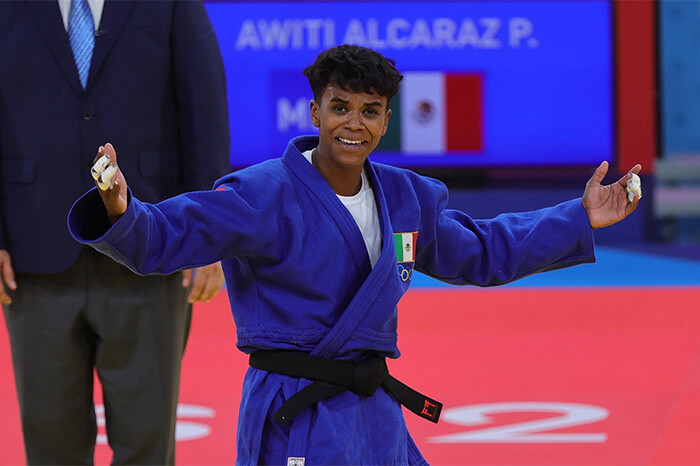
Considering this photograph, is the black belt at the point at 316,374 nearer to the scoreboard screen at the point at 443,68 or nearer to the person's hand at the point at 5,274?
the person's hand at the point at 5,274

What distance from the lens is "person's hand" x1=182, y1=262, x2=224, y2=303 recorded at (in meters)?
2.88

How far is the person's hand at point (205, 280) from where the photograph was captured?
2.88 meters

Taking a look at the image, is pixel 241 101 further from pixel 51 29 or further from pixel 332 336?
pixel 332 336

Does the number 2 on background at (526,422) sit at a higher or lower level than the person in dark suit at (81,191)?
lower

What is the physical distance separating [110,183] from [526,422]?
2.65 m

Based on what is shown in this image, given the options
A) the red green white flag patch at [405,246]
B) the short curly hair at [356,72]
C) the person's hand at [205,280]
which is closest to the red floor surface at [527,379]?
the person's hand at [205,280]

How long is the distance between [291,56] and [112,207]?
8434mm

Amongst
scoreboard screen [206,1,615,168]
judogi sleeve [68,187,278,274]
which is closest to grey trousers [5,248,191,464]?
judogi sleeve [68,187,278,274]

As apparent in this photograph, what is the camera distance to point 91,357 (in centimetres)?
290

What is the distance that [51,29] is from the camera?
9.13ft

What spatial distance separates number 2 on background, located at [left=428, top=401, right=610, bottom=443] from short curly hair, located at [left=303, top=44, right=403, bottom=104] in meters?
2.00

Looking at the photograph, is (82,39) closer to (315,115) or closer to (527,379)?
(315,115)

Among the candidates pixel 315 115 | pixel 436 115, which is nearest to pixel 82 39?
pixel 315 115

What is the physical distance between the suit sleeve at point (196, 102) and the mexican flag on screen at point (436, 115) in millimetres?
7254
